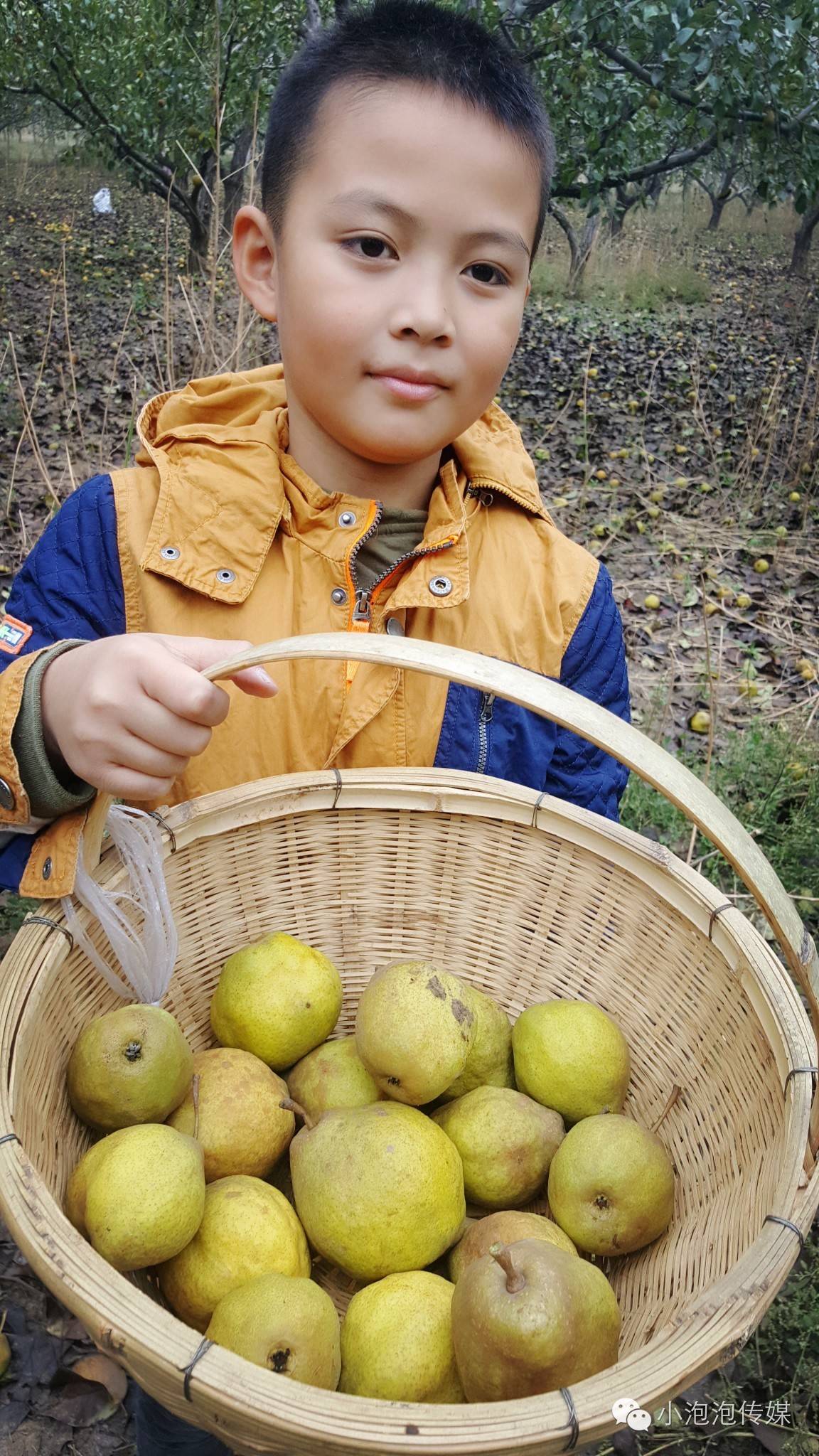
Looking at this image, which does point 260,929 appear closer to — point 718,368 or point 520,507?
point 520,507

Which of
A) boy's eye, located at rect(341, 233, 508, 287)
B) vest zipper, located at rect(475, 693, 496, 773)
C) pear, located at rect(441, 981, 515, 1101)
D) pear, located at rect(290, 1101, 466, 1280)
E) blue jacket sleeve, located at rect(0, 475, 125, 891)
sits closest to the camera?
pear, located at rect(290, 1101, 466, 1280)

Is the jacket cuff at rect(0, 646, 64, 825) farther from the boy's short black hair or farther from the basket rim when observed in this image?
the boy's short black hair

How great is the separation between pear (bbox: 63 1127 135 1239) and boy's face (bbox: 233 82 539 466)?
120 cm

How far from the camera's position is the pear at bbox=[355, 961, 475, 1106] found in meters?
1.55

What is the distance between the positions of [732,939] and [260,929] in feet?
2.82

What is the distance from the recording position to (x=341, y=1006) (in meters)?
1.90

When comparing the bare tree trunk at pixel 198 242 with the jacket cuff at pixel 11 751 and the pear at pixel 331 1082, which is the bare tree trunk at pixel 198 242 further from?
the pear at pixel 331 1082

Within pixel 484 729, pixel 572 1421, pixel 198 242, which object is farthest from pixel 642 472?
pixel 572 1421

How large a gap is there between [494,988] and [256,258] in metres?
1.49

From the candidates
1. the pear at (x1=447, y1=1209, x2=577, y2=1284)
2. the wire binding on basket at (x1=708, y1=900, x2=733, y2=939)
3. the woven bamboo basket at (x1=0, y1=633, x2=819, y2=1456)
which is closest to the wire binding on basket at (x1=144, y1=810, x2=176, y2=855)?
the woven bamboo basket at (x1=0, y1=633, x2=819, y2=1456)

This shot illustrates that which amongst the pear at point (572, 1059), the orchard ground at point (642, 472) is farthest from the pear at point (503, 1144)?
the orchard ground at point (642, 472)

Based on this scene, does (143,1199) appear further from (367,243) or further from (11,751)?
(367,243)

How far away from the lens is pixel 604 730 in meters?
1.32

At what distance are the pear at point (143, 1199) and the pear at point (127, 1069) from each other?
0.07 m
